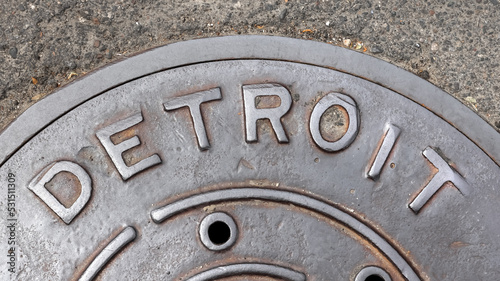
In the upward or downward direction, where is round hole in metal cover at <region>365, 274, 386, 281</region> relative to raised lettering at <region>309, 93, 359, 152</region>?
downward

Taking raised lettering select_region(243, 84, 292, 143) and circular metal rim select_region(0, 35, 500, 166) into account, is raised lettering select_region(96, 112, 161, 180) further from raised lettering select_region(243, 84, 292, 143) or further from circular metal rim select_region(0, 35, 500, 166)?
raised lettering select_region(243, 84, 292, 143)

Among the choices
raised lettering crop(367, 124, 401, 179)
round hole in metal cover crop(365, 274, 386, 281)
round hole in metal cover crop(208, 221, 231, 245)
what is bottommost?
round hole in metal cover crop(365, 274, 386, 281)

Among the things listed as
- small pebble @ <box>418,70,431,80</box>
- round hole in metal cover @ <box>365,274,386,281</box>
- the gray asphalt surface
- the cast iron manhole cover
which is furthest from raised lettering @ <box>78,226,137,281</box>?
small pebble @ <box>418,70,431,80</box>

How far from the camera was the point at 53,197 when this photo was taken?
3.37 ft

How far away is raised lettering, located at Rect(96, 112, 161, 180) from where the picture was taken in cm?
104

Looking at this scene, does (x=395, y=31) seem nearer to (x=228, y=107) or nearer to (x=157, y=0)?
(x=228, y=107)

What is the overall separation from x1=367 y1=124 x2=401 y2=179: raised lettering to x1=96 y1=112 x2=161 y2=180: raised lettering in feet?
1.53

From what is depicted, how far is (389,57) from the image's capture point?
117 cm

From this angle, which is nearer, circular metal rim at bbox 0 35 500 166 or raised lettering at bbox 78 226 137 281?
raised lettering at bbox 78 226 137 281

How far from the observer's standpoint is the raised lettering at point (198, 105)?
1067mm

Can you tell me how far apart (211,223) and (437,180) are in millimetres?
501

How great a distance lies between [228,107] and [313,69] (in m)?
0.22

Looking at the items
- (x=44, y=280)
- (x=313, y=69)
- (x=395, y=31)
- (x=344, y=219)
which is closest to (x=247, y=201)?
(x=344, y=219)

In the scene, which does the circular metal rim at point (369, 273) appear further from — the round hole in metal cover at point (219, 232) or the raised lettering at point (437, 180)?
the round hole in metal cover at point (219, 232)
